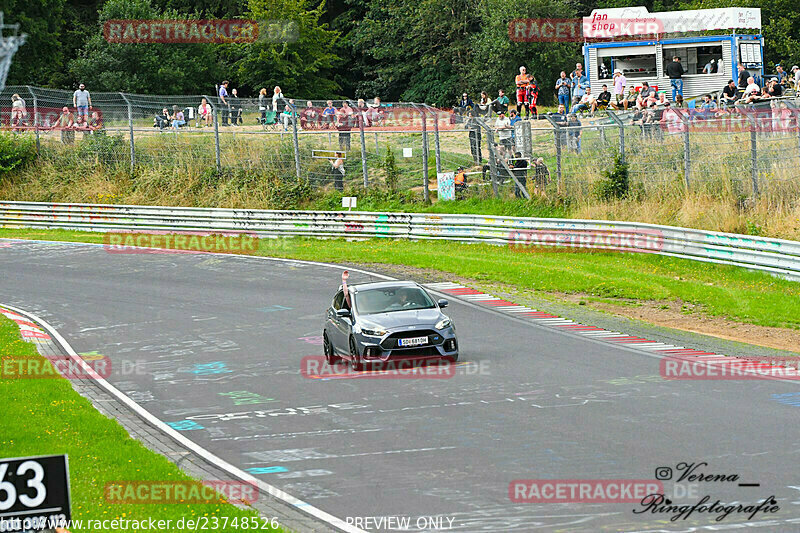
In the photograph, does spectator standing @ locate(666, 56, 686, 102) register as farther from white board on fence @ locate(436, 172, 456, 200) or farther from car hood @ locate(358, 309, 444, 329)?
car hood @ locate(358, 309, 444, 329)

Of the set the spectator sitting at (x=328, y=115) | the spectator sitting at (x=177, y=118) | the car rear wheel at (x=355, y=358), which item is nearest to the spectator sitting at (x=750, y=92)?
the spectator sitting at (x=328, y=115)

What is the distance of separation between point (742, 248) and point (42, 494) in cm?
2123

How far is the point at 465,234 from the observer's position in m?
32.6

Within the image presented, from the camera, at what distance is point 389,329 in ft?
57.7

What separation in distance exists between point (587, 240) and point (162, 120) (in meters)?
19.1

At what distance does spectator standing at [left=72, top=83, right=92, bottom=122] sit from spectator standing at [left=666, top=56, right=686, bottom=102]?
2190cm

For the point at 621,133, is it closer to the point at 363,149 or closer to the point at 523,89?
the point at 523,89

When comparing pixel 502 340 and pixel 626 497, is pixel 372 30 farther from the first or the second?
pixel 626 497

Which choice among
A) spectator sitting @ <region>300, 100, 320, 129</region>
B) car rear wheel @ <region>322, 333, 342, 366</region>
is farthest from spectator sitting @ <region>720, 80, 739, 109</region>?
car rear wheel @ <region>322, 333, 342, 366</region>

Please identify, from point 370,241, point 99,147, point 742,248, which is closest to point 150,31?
point 99,147

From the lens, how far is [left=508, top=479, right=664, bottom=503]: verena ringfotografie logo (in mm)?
10609

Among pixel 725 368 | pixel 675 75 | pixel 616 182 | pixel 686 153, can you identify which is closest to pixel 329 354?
pixel 725 368

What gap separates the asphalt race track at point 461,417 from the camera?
1073cm

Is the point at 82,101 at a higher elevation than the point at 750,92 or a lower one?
higher
